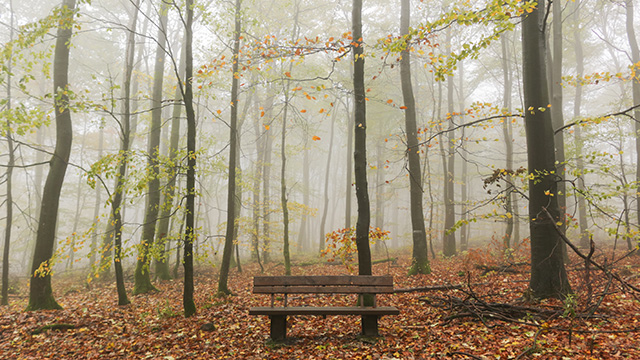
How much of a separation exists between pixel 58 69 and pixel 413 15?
1638 cm

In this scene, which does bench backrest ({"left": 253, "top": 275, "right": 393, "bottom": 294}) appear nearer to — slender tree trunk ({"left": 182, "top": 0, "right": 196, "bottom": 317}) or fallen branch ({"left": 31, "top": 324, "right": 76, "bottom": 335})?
slender tree trunk ({"left": 182, "top": 0, "right": 196, "bottom": 317})

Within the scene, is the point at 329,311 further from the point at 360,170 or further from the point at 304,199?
the point at 304,199

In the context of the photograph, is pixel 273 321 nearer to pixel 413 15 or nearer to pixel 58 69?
pixel 58 69

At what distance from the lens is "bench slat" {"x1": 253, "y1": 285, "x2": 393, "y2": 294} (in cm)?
525

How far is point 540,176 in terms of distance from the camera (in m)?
5.73

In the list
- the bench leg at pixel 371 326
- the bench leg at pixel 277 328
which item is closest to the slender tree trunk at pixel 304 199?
the bench leg at pixel 277 328

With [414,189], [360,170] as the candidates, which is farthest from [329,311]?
[414,189]

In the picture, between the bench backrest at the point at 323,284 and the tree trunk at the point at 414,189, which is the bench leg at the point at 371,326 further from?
the tree trunk at the point at 414,189

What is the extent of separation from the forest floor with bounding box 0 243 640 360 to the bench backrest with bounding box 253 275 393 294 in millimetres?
787

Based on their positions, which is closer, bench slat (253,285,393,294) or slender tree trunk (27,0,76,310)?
bench slat (253,285,393,294)

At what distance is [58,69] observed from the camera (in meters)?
8.43

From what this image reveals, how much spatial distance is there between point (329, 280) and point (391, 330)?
141cm

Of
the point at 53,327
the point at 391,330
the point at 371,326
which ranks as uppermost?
the point at 371,326

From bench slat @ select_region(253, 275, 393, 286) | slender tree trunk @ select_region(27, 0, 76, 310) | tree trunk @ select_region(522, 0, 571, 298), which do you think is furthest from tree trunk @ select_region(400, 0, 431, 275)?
slender tree trunk @ select_region(27, 0, 76, 310)
